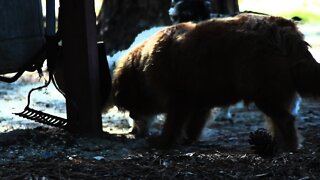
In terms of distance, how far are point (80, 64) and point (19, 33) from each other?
2.28 feet

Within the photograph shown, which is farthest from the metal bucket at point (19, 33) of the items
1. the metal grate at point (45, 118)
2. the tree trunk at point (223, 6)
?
the tree trunk at point (223, 6)

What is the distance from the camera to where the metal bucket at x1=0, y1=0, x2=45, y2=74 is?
241 inches

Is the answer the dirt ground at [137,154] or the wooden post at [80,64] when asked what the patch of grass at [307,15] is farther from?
the wooden post at [80,64]

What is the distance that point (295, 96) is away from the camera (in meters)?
6.16

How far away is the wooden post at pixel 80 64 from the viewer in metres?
6.42

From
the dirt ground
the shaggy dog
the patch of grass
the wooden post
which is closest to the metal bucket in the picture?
the wooden post

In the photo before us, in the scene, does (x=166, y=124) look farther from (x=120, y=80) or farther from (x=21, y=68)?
(x=21, y=68)

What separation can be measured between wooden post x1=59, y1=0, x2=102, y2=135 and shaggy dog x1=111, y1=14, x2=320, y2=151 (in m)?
0.65

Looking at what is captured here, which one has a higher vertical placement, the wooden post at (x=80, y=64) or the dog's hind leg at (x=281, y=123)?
Answer: the wooden post at (x=80, y=64)

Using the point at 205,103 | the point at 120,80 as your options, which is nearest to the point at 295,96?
the point at 205,103

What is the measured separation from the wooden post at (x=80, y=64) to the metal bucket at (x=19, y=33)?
27 cm

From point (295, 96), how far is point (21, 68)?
2734 mm

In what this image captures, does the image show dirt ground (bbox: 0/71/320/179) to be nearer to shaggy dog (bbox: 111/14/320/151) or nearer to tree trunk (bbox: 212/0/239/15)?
shaggy dog (bbox: 111/14/320/151)

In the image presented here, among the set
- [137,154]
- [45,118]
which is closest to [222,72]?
[137,154]
